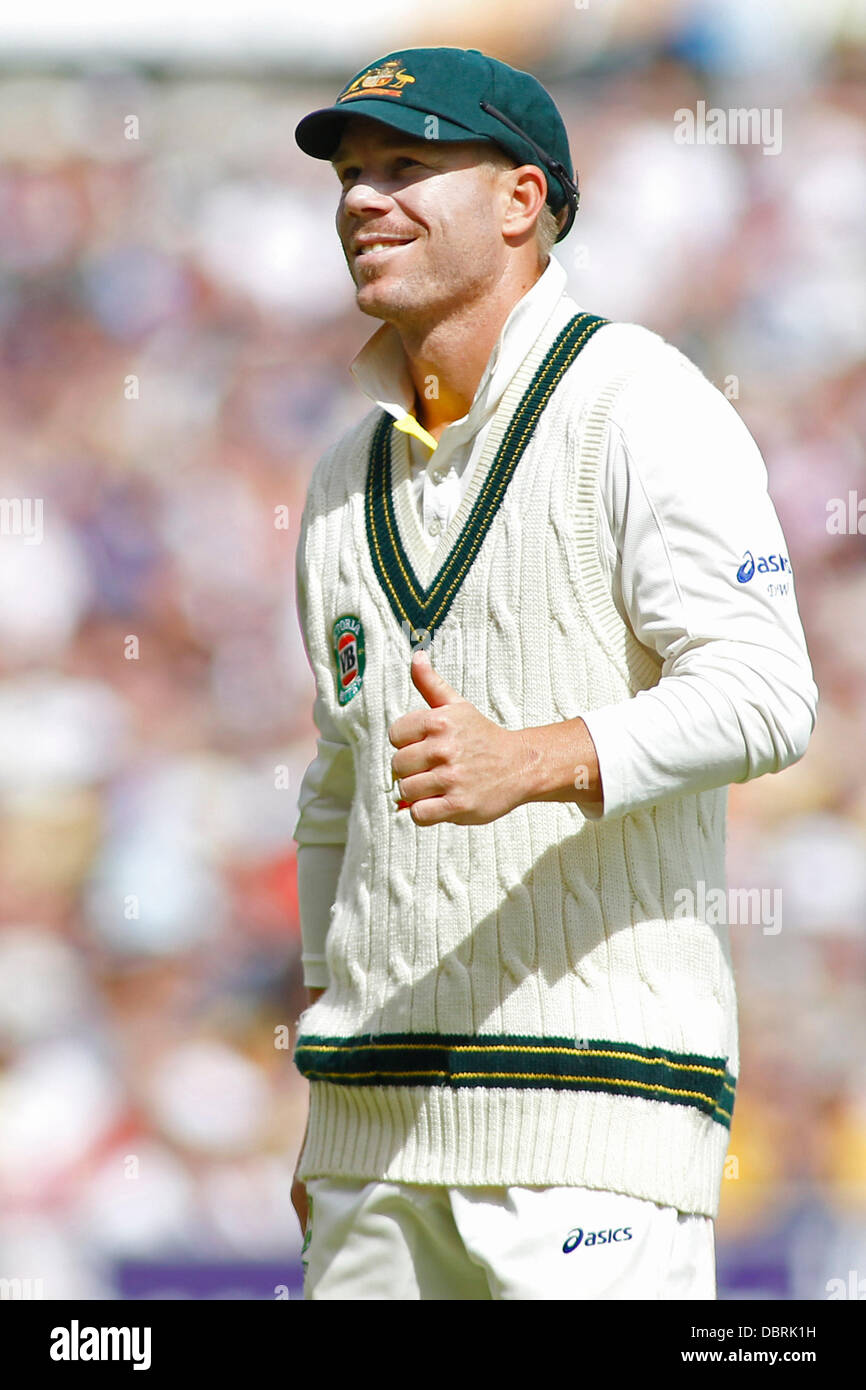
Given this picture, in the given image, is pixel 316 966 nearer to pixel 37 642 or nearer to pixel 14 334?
pixel 37 642

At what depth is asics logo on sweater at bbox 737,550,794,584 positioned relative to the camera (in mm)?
1115

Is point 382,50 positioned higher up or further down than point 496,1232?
higher up

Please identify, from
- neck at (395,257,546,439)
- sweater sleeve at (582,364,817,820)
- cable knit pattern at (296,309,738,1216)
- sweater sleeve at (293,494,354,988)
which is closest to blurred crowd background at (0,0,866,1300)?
sweater sleeve at (293,494,354,988)

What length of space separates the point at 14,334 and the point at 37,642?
0.58m

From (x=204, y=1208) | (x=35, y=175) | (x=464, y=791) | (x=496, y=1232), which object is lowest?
(x=204, y=1208)

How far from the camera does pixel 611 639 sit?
3.84 feet

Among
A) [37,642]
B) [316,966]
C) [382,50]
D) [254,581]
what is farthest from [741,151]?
[316,966]

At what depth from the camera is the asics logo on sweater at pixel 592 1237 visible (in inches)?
43.4

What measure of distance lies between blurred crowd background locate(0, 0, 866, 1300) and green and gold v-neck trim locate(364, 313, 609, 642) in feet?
4.39

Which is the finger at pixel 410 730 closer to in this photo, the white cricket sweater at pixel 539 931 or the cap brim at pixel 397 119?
the white cricket sweater at pixel 539 931

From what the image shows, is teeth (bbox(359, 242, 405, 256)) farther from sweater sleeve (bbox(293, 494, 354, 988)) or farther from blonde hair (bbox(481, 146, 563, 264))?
sweater sleeve (bbox(293, 494, 354, 988))

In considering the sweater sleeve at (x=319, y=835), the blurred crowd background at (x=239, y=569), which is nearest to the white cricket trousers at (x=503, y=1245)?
the sweater sleeve at (x=319, y=835)

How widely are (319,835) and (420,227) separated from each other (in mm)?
540

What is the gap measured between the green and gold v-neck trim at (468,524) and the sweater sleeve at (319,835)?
0.16m
